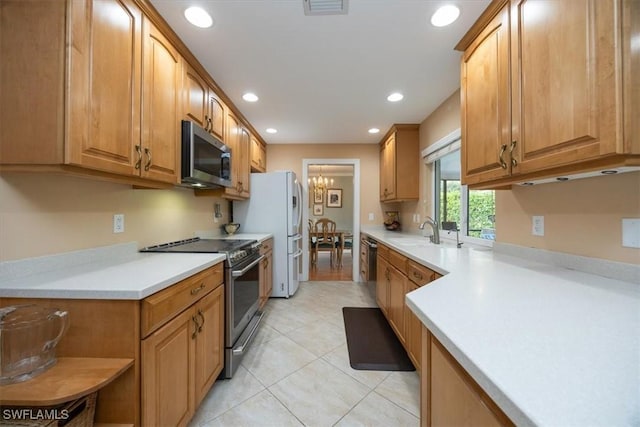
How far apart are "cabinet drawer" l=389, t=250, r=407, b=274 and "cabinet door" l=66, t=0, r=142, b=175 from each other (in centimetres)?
188

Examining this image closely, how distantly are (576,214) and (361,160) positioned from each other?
125 inches

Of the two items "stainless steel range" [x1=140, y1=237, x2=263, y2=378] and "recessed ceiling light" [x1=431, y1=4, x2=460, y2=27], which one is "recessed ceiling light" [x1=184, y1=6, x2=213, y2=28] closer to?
"recessed ceiling light" [x1=431, y1=4, x2=460, y2=27]

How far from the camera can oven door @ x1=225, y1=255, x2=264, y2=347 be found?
171cm

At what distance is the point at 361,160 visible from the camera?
13.7ft

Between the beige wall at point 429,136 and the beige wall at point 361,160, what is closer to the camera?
the beige wall at point 429,136

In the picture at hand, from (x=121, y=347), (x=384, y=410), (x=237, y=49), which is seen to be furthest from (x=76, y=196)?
(x=384, y=410)

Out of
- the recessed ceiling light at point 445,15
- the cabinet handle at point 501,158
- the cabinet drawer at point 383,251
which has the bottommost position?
the cabinet drawer at point 383,251

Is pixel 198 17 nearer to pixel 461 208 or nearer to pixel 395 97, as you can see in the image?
pixel 395 97

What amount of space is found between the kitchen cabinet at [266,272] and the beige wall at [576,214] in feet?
7.39

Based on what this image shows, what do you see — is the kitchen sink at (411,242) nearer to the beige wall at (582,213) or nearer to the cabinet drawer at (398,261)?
the cabinet drawer at (398,261)

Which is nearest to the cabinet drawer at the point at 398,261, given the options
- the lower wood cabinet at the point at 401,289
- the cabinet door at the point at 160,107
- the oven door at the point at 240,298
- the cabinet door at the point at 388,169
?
the lower wood cabinet at the point at 401,289

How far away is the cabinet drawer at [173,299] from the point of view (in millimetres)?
977

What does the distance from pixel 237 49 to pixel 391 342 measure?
8.97 ft

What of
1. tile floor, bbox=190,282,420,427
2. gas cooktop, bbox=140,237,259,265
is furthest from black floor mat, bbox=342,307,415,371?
gas cooktop, bbox=140,237,259,265
